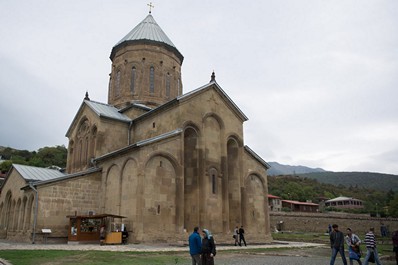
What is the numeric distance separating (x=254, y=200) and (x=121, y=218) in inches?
367

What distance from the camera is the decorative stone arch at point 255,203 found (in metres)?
21.3

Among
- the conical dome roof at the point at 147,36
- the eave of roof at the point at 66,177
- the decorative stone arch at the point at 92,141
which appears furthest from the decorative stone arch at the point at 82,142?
the conical dome roof at the point at 147,36

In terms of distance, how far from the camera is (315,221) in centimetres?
4428

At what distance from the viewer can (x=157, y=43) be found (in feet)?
88.0

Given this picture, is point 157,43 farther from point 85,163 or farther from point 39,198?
point 39,198

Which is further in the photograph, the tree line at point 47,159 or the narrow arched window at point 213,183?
the tree line at point 47,159

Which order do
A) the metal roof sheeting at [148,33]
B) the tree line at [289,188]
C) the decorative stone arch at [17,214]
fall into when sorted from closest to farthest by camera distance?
the decorative stone arch at [17,214]
the metal roof sheeting at [148,33]
the tree line at [289,188]

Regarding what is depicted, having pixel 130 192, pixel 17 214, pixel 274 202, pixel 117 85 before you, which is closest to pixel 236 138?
pixel 130 192

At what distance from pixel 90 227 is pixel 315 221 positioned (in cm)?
3477

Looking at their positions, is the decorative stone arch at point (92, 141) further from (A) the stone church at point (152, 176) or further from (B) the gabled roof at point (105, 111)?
(B) the gabled roof at point (105, 111)

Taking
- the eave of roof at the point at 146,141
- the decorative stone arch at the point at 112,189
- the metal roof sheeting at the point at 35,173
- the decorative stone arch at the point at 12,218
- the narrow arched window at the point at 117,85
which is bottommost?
the decorative stone arch at the point at 12,218

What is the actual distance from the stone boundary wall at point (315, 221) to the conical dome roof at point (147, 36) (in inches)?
938

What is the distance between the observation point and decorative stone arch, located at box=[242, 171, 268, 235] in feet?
69.9

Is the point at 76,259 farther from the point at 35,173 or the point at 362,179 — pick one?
the point at 362,179
